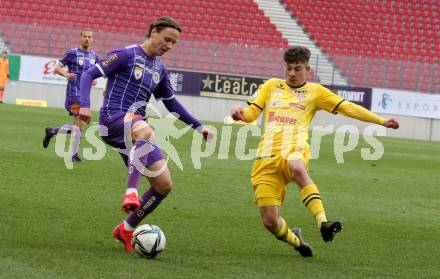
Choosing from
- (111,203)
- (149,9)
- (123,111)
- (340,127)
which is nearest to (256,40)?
(149,9)

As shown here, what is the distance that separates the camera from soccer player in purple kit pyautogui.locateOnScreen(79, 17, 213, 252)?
25.1ft

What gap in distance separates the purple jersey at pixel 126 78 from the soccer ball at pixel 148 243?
1.18 metres

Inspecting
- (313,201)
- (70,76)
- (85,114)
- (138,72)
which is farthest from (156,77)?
(70,76)

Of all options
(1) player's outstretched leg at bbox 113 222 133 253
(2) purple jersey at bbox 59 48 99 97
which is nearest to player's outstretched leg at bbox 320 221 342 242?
(1) player's outstretched leg at bbox 113 222 133 253

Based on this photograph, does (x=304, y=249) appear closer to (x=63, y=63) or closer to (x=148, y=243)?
(x=148, y=243)

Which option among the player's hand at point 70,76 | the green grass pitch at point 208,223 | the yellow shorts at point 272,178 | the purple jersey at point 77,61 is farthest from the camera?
the purple jersey at point 77,61

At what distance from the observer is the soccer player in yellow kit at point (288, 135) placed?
787 centimetres

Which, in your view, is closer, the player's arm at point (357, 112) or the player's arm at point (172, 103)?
the player's arm at point (357, 112)

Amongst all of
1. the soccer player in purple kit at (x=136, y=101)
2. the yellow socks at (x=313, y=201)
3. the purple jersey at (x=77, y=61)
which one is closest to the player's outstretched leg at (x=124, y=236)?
the soccer player in purple kit at (x=136, y=101)

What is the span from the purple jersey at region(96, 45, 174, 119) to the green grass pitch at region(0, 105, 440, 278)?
3.94 feet

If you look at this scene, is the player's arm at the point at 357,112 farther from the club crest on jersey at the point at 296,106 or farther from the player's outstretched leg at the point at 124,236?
the player's outstretched leg at the point at 124,236

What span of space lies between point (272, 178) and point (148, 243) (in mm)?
1393

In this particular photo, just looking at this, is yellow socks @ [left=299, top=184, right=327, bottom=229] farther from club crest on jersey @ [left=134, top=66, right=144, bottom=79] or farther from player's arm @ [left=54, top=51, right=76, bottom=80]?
player's arm @ [left=54, top=51, right=76, bottom=80]

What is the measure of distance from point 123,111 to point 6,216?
1800mm
